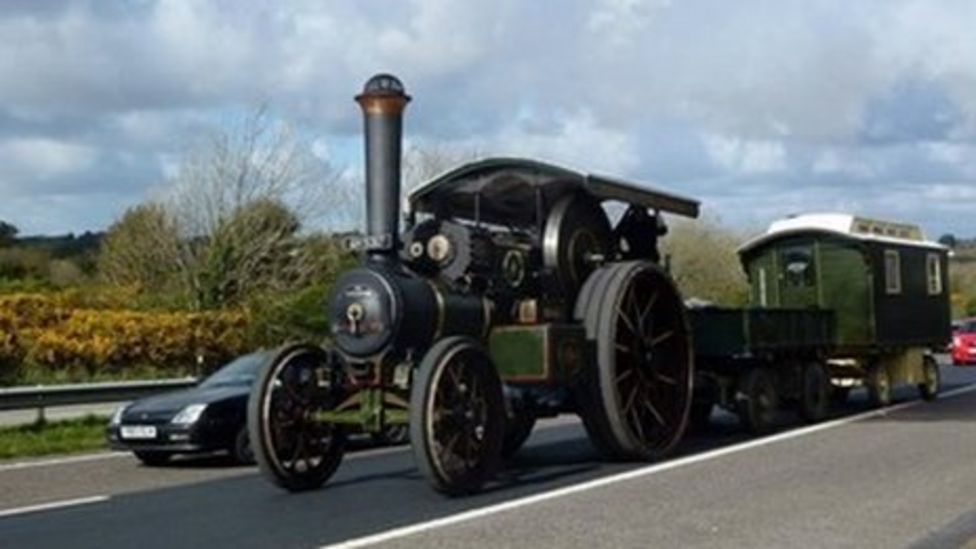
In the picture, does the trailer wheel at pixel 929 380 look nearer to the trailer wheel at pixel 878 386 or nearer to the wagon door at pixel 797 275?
the trailer wheel at pixel 878 386

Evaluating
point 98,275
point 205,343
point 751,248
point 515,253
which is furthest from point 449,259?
point 98,275

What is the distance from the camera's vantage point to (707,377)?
67.5 feet

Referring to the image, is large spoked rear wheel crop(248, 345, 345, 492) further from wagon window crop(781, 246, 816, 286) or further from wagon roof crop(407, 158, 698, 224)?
wagon window crop(781, 246, 816, 286)

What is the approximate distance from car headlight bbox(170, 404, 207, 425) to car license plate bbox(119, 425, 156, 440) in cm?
29

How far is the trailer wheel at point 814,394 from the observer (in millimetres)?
22594

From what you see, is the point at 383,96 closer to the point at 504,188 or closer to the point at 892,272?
the point at 504,188

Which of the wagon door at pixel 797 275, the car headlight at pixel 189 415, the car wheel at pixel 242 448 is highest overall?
the wagon door at pixel 797 275

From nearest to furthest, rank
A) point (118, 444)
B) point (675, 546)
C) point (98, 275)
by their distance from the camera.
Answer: point (675, 546), point (118, 444), point (98, 275)

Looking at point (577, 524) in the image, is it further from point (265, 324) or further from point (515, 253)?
point (265, 324)

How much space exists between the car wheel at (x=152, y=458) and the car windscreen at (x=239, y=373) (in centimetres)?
107

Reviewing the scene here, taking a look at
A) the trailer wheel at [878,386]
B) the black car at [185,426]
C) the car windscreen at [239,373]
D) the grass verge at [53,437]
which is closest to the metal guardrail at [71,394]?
the grass verge at [53,437]

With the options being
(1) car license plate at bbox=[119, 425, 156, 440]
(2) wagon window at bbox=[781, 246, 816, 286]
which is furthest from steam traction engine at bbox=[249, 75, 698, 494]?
(2) wagon window at bbox=[781, 246, 816, 286]

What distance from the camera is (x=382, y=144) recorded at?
1427cm

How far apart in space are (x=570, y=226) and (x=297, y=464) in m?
3.98
